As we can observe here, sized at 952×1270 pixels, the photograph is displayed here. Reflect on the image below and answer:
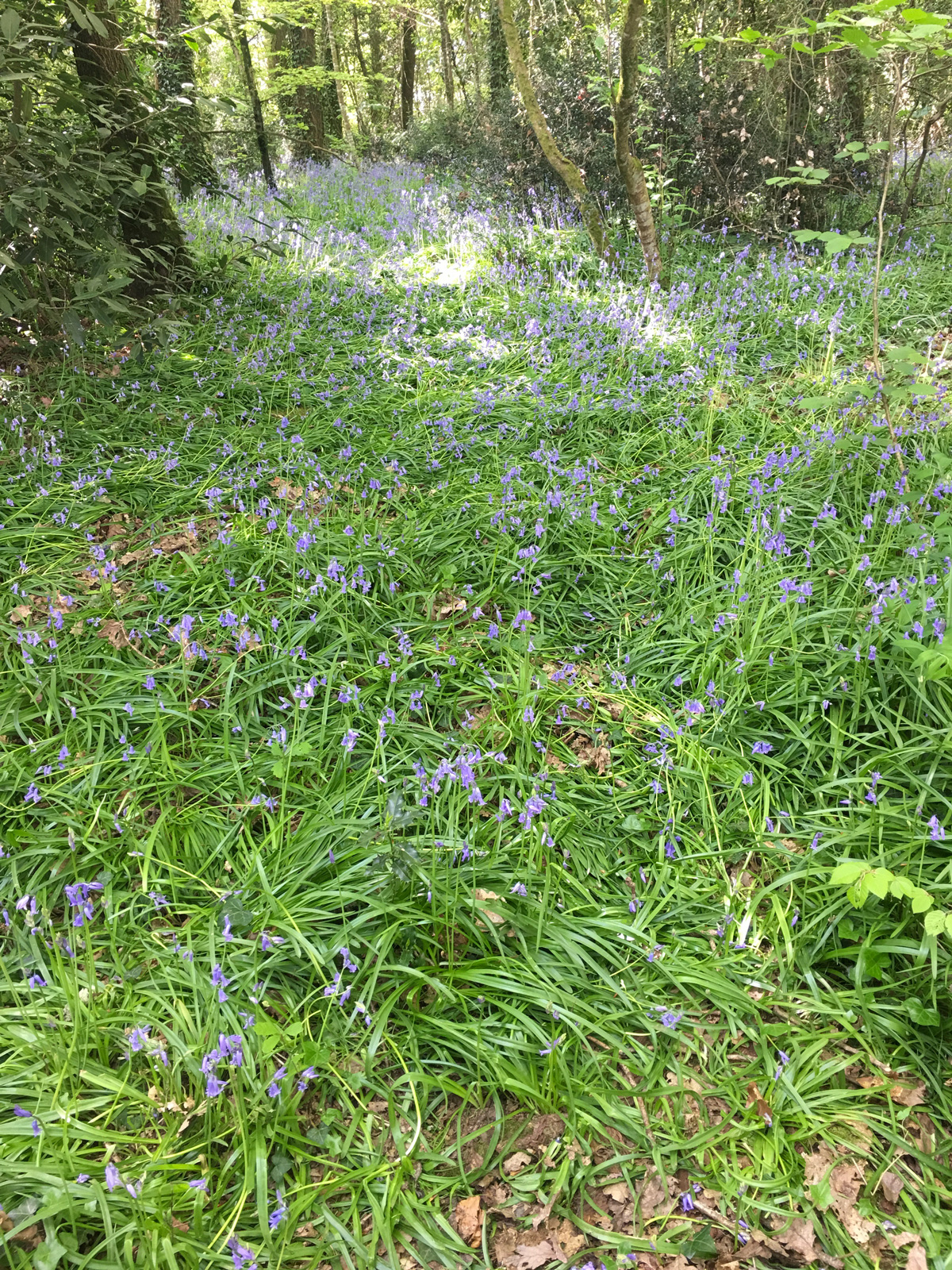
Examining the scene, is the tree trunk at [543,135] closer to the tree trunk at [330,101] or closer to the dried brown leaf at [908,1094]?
the dried brown leaf at [908,1094]

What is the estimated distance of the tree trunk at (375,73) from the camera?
19.3 meters

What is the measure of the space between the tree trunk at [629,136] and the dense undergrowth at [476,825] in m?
1.91

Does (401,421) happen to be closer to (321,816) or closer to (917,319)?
(321,816)

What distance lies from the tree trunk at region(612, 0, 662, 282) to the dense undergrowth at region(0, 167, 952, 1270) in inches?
75.3

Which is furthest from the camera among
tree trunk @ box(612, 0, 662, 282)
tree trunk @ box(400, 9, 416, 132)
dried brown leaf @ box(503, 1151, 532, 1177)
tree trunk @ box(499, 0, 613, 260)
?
tree trunk @ box(400, 9, 416, 132)

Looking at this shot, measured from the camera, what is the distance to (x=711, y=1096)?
1.97 meters

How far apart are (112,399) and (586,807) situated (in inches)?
168

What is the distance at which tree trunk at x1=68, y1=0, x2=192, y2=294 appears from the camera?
14.6 feet

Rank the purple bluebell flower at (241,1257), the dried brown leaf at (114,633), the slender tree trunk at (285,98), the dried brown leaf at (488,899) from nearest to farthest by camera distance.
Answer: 1. the purple bluebell flower at (241,1257)
2. the dried brown leaf at (488,899)
3. the dried brown leaf at (114,633)
4. the slender tree trunk at (285,98)

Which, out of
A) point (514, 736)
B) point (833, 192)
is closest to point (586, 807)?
point (514, 736)

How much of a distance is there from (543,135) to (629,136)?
925mm

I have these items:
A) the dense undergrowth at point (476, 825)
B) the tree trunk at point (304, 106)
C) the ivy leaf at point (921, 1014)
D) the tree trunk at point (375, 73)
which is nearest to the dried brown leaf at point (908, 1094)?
the dense undergrowth at point (476, 825)

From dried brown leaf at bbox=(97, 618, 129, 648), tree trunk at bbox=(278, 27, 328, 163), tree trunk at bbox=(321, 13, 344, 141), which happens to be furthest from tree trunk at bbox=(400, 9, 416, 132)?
dried brown leaf at bbox=(97, 618, 129, 648)

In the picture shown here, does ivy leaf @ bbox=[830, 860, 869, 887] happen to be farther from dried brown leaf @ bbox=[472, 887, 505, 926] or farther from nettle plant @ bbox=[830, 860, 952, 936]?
dried brown leaf @ bbox=[472, 887, 505, 926]
